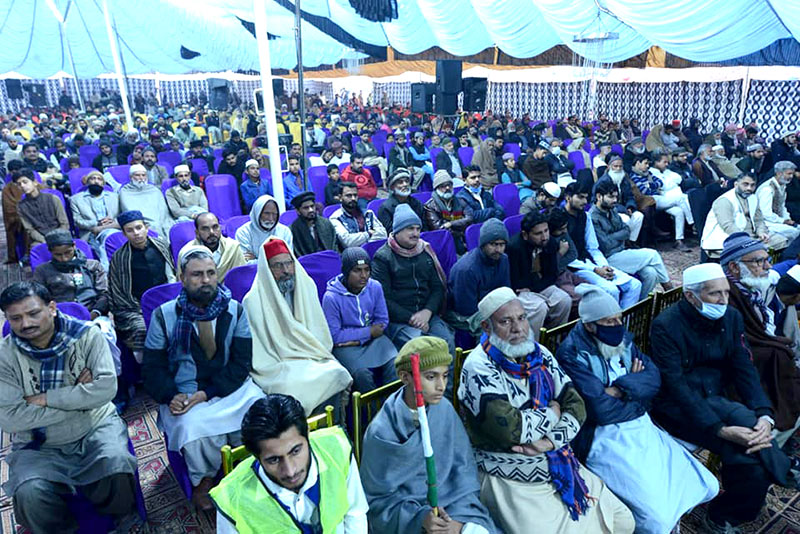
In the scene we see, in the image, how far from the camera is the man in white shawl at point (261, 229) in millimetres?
4241

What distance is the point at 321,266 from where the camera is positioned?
391 centimetres

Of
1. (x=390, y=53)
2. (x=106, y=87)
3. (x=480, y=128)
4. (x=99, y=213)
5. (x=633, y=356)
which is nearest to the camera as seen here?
(x=633, y=356)

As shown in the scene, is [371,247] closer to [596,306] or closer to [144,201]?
[596,306]

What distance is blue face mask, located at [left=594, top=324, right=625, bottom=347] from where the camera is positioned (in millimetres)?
2451

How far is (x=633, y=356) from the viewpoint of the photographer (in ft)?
8.50

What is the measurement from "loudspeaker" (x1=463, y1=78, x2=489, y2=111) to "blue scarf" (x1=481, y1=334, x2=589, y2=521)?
11.2 meters

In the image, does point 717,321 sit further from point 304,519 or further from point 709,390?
point 304,519

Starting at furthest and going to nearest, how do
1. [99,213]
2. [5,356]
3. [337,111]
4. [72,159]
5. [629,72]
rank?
1. [337,111]
2. [629,72]
3. [72,159]
4. [99,213]
5. [5,356]

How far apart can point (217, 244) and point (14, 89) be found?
2714 cm

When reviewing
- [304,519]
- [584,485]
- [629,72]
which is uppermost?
[629,72]

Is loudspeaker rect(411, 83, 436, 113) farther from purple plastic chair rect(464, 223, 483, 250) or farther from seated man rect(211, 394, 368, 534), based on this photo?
seated man rect(211, 394, 368, 534)

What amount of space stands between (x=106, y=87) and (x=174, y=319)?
36.9 metres

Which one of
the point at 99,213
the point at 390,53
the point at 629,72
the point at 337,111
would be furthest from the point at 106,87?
the point at 99,213

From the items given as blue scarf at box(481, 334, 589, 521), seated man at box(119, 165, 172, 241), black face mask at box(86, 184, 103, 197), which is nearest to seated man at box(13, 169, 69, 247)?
black face mask at box(86, 184, 103, 197)
